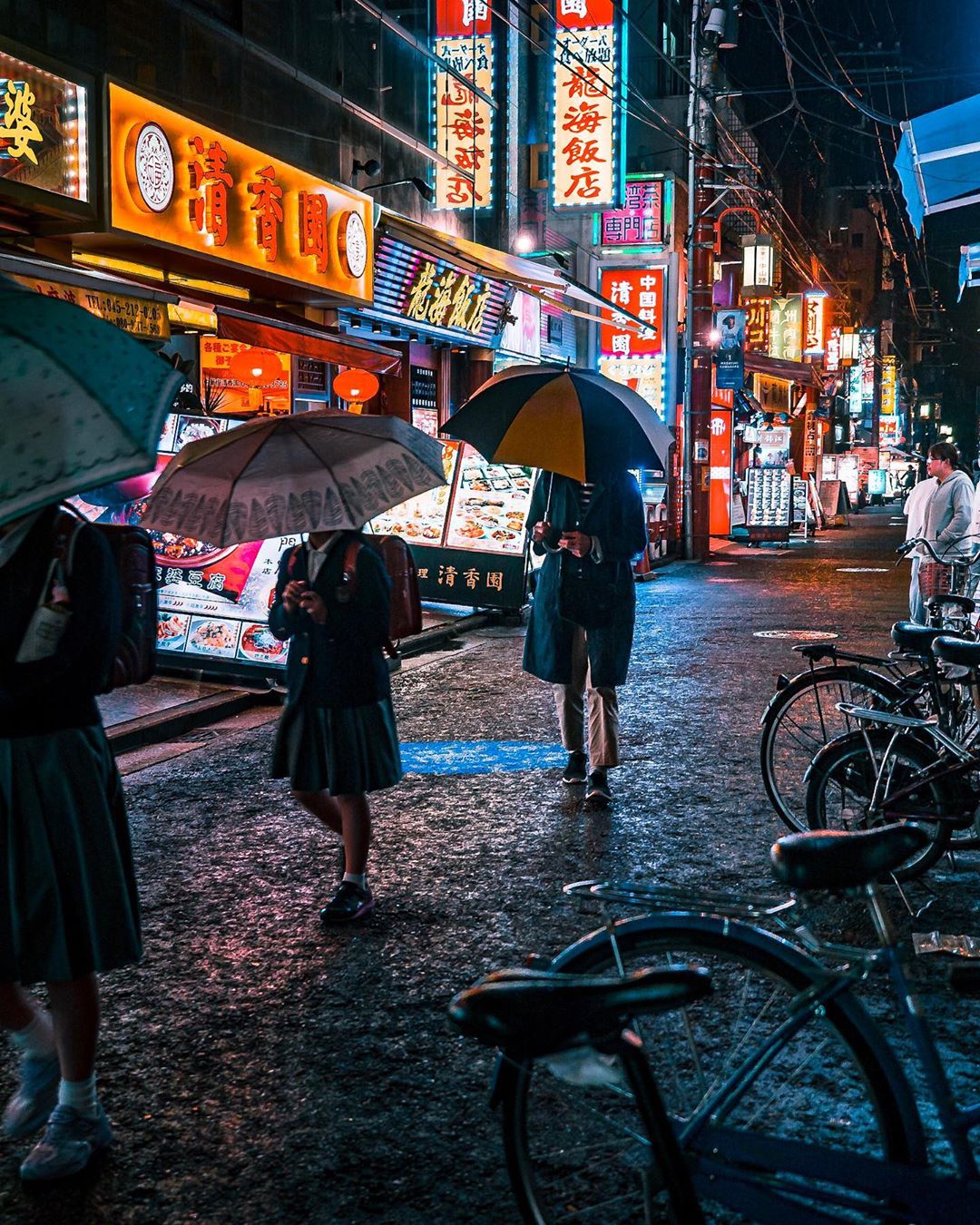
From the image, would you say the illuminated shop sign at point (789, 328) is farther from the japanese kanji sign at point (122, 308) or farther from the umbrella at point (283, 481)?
the umbrella at point (283, 481)

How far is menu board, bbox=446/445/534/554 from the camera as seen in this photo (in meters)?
16.4

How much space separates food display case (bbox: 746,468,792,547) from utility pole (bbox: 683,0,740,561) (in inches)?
297

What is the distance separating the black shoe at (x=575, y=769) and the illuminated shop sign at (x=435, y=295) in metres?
10.9

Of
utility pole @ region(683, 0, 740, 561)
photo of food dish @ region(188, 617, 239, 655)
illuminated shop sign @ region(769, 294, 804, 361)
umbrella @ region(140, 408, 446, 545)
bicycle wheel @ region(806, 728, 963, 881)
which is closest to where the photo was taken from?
umbrella @ region(140, 408, 446, 545)

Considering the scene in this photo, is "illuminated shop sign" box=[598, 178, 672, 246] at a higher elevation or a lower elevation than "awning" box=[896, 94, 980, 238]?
higher

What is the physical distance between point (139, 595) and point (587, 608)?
3.58 m

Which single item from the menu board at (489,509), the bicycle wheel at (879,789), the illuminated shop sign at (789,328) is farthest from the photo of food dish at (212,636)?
the illuminated shop sign at (789,328)

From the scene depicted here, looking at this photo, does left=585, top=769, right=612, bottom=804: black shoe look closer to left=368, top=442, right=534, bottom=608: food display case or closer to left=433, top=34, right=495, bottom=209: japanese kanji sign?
left=368, top=442, right=534, bottom=608: food display case

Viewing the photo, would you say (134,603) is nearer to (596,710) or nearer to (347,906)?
(347,906)

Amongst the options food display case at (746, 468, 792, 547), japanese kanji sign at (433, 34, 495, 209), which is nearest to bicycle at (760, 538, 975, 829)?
japanese kanji sign at (433, 34, 495, 209)

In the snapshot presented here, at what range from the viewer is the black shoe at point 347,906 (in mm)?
5551

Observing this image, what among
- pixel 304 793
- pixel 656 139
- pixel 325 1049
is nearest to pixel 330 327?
pixel 304 793

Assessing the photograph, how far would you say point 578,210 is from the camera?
22000 mm

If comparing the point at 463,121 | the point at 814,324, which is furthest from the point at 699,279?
the point at 814,324
